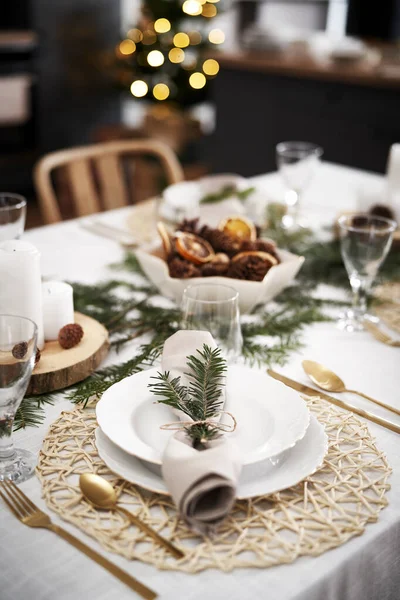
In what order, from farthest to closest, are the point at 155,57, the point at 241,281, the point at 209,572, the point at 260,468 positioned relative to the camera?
the point at 155,57
the point at 241,281
the point at 260,468
the point at 209,572

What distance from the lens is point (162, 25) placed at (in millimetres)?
4027

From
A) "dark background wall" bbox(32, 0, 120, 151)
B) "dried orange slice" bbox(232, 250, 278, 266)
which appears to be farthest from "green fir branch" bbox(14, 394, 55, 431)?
"dark background wall" bbox(32, 0, 120, 151)

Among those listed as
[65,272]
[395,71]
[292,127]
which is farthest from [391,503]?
[292,127]

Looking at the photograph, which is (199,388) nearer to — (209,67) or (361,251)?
(361,251)

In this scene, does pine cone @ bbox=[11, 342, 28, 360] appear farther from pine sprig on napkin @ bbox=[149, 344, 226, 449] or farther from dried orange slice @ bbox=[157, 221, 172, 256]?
dried orange slice @ bbox=[157, 221, 172, 256]

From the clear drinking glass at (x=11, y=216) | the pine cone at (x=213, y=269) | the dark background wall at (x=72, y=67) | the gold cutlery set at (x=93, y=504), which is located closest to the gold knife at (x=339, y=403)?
A: the pine cone at (x=213, y=269)

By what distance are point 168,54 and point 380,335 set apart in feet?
10.9

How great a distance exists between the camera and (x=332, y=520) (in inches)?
27.6

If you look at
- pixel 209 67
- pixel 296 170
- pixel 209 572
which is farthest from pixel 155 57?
pixel 209 572

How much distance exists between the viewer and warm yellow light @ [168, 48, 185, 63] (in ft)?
13.4

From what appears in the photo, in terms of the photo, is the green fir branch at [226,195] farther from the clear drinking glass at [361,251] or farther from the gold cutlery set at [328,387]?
the gold cutlery set at [328,387]

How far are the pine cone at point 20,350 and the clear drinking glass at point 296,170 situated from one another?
39.3 inches

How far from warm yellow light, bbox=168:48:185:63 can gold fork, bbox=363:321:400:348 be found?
10.7ft

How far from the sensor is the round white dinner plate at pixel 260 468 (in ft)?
2.33
